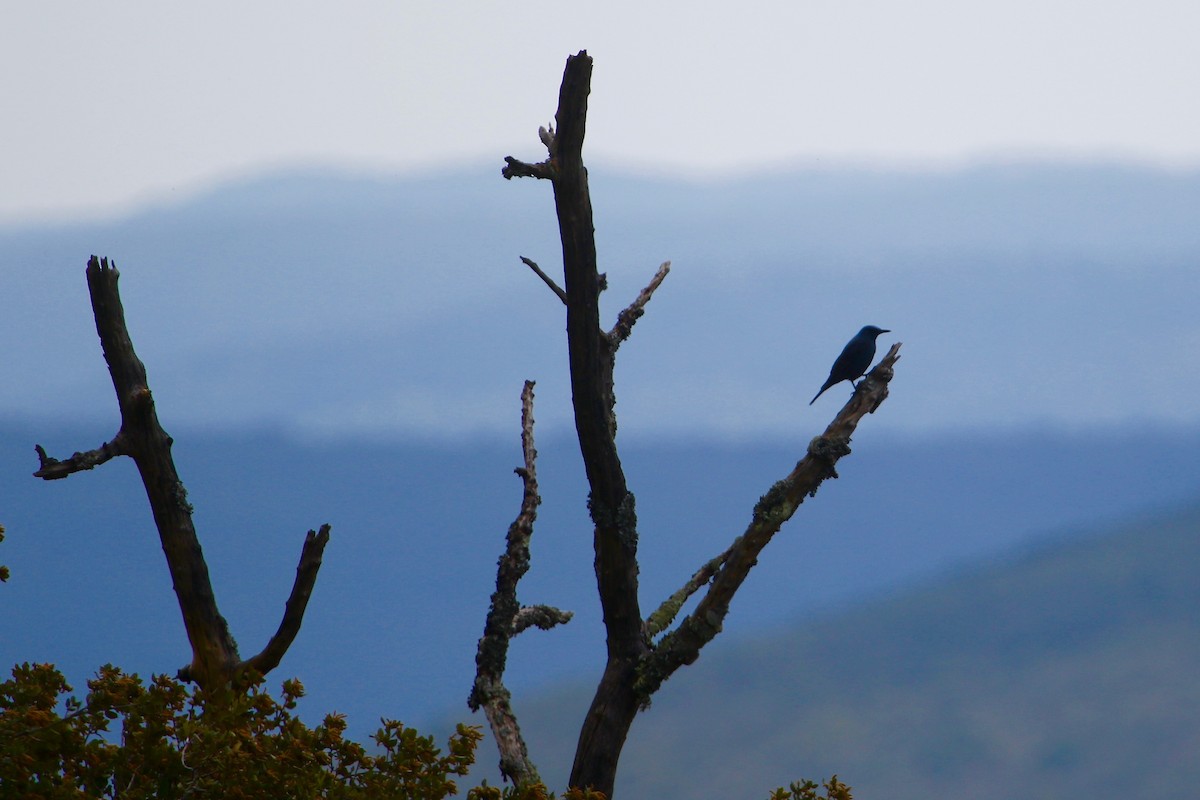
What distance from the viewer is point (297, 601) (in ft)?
17.5

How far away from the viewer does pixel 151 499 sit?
566 cm

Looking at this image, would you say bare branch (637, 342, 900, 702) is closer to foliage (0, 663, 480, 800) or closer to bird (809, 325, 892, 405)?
bird (809, 325, 892, 405)

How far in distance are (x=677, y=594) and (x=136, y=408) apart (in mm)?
2968

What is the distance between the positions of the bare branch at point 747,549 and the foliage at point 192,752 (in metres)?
1.64

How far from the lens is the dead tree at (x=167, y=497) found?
18.2 feet

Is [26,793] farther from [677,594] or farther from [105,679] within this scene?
[677,594]

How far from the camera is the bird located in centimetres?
668

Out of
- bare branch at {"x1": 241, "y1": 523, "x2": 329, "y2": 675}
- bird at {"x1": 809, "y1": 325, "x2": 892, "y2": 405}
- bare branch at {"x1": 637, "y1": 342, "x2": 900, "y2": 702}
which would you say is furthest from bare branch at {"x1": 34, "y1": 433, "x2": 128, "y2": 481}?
bird at {"x1": 809, "y1": 325, "x2": 892, "y2": 405}

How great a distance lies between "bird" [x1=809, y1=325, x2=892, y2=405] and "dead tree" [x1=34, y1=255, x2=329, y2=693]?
3.40 metres

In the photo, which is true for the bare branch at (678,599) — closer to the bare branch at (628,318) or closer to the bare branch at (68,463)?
the bare branch at (628,318)

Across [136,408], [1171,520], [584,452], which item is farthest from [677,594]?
[1171,520]

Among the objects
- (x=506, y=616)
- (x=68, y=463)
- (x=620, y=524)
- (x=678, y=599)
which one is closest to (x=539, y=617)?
(x=506, y=616)

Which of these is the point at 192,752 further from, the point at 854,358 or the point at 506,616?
the point at 854,358

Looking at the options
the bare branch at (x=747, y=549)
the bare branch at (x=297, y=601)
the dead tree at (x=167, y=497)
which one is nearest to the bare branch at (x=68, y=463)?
the dead tree at (x=167, y=497)
